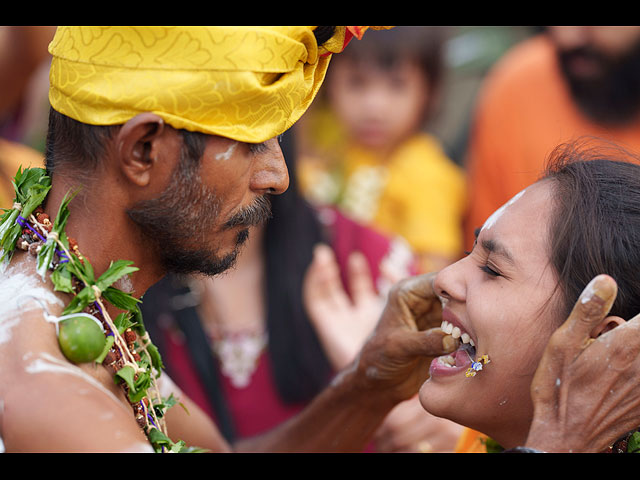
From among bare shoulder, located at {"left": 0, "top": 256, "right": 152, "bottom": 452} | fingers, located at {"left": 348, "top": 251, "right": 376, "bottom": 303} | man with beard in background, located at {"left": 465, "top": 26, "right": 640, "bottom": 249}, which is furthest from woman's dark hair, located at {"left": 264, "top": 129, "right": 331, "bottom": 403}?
bare shoulder, located at {"left": 0, "top": 256, "right": 152, "bottom": 452}

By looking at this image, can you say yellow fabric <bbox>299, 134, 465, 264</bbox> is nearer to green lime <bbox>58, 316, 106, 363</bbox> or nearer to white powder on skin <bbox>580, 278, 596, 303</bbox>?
white powder on skin <bbox>580, 278, 596, 303</bbox>

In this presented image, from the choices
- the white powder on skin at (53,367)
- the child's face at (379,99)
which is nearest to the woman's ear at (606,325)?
the white powder on skin at (53,367)

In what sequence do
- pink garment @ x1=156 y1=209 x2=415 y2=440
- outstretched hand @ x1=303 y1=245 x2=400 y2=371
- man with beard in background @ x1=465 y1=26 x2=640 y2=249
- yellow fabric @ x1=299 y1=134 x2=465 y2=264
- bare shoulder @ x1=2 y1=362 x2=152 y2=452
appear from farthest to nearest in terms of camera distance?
yellow fabric @ x1=299 y1=134 x2=465 y2=264, man with beard in background @ x1=465 y1=26 x2=640 y2=249, pink garment @ x1=156 y1=209 x2=415 y2=440, outstretched hand @ x1=303 y1=245 x2=400 y2=371, bare shoulder @ x1=2 y1=362 x2=152 y2=452

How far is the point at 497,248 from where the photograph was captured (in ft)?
7.63

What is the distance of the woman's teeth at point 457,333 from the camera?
7.97 feet

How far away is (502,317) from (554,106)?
145 inches

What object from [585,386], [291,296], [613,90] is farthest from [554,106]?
[585,386]

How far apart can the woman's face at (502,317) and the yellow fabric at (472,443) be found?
1.05ft

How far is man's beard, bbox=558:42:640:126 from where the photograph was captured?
5.36 m

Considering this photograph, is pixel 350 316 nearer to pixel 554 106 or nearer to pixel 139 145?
pixel 139 145

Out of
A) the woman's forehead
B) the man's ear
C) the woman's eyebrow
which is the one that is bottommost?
the woman's eyebrow

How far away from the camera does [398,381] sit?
2.99m

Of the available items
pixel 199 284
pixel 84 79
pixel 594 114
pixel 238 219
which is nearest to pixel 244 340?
pixel 199 284

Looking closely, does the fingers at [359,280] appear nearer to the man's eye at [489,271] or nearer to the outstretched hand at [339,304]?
the outstretched hand at [339,304]
